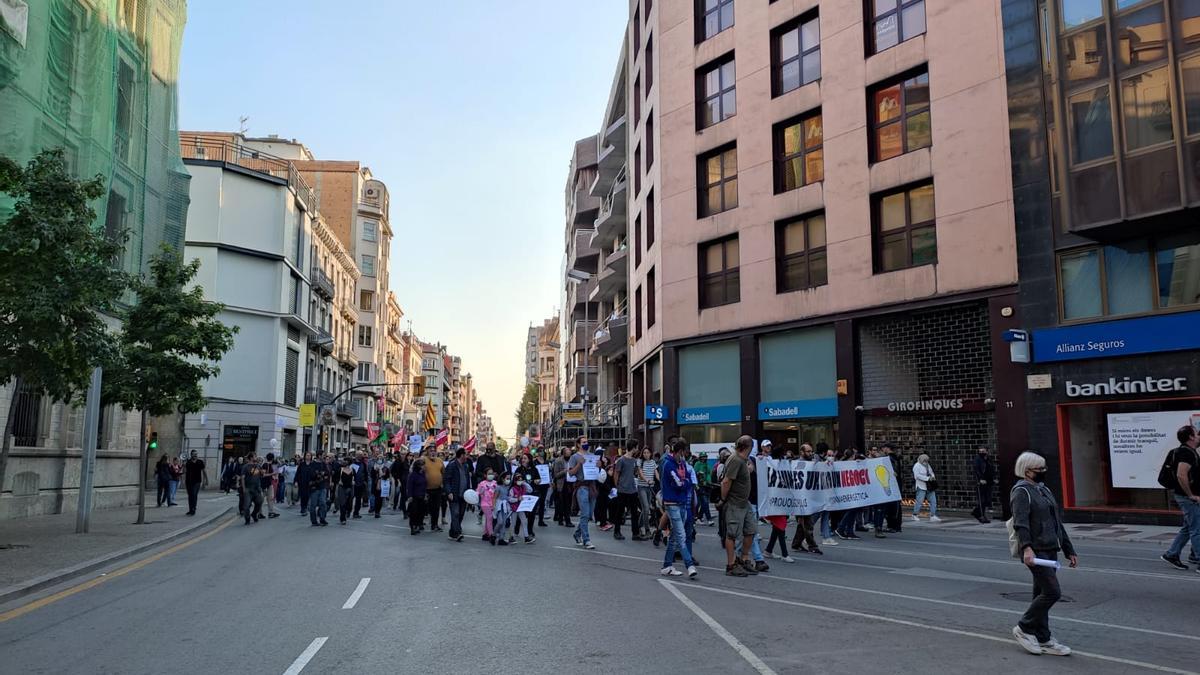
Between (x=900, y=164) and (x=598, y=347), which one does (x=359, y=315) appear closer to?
(x=598, y=347)

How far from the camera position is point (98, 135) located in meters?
22.3

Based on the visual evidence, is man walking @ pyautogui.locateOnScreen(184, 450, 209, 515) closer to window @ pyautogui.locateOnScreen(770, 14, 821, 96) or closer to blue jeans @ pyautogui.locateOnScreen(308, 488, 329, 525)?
blue jeans @ pyautogui.locateOnScreen(308, 488, 329, 525)

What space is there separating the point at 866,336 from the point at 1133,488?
8524 millimetres

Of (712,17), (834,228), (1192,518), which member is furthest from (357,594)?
(712,17)

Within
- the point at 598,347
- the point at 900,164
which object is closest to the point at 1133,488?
the point at 900,164

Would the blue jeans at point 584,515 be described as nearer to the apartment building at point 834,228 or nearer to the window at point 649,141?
the apartment building at point 834,228

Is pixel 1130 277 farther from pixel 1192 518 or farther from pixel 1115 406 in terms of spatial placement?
pixel 1192 518

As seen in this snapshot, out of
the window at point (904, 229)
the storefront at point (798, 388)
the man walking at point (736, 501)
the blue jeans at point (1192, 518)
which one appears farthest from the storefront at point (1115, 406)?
the man walking at point (736, 501)

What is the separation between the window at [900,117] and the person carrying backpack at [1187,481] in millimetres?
15437

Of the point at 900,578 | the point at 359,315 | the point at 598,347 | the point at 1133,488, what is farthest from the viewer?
the point at 359,315

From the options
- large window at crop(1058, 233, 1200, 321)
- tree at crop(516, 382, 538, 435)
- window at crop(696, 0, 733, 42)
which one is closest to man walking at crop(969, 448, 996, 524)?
large window at crop(1058, 233, 1200, 321)

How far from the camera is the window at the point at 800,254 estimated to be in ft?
91.4

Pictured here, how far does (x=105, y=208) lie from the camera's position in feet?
75.8

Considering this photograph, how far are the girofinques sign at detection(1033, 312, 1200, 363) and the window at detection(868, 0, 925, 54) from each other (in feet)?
33.2
